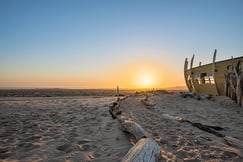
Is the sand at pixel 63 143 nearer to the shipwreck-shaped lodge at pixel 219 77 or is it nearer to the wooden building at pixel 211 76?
the shipwreck-shaped lodge at pixel 219 77

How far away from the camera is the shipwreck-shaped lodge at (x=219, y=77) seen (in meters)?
11.0

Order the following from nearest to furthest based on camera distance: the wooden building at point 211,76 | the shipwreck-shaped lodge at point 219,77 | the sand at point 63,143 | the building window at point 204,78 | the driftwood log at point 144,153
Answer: the driftwood log at point 144,153 → the sand at point 63,143 → the shipwreck-shaped lodge at point 219,77 → the wooden building at point 211,76 → the building window at point 204,78

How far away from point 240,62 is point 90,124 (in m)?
9.63

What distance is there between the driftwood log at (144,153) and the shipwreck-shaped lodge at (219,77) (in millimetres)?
8997

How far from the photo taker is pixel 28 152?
12.3 ft

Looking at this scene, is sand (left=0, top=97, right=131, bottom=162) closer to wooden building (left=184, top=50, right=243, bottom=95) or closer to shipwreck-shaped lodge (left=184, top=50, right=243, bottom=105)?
shipwreck-shaped lodge (left=184, top=50, right=243, bottom=105)

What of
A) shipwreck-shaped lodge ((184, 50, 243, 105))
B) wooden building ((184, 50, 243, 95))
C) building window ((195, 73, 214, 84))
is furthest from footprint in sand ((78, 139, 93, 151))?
building window ((195, 73, 214, 84))

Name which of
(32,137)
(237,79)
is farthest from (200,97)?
(32,137)

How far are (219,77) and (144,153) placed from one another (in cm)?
1233

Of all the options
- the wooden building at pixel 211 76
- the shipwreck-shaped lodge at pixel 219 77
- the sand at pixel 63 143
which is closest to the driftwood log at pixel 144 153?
the sand at pixel 63 143

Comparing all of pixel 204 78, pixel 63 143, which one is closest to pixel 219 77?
pixel 204 78

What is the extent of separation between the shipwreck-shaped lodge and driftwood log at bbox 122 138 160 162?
29.5 feet

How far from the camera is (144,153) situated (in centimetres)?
309

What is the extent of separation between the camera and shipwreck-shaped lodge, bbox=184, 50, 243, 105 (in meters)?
11.0
